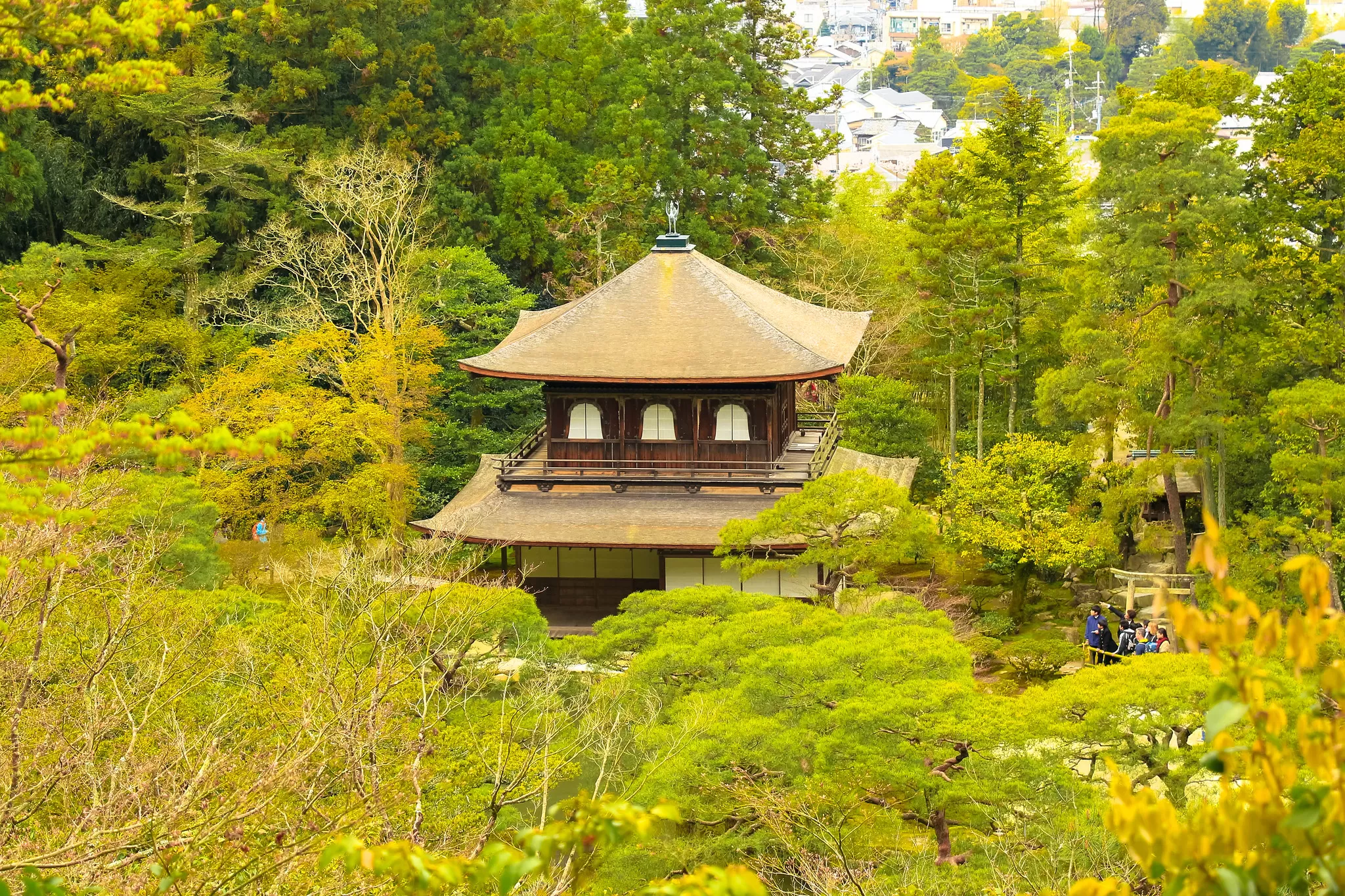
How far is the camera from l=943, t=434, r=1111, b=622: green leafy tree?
23172mm

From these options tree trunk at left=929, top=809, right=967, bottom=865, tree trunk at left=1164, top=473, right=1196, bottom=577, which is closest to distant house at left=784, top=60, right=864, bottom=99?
tree trunk at left=1164, top=473, right=1196, bottom=577

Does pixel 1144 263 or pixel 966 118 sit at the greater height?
pixel 966 118

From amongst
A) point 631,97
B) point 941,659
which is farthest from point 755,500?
point 631,97

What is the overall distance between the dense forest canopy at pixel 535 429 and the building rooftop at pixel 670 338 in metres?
3.24

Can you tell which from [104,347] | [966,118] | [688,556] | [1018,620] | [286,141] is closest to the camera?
[688,556]

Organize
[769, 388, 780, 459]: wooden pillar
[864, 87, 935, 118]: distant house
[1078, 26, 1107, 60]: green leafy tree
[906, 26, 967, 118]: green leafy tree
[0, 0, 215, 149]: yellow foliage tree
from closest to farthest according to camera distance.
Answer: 1. [0, 0, 215, 149]: yellow foliage tree
2. [769, 388, 780, 459]: wooden pillar
3. [864, 87, 935, 118]: distant house
4. [906, 26, 967, 118]: green leafy tree
5. [1078, 26, 1107, 60]: green leafy tree

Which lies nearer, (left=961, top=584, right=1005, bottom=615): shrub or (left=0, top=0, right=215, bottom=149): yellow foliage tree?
(left=0, top=0, right=215, bottom=149): yellow foliage tree

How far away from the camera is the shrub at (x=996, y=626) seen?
23.6m

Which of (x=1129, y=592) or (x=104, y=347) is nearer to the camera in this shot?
(x=1129, y=592)

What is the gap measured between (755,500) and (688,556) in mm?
1452

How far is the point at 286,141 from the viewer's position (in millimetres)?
35531

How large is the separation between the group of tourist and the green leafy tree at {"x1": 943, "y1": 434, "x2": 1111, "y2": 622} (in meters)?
2.24

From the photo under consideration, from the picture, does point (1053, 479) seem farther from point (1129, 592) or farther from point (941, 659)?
point (941, 659)

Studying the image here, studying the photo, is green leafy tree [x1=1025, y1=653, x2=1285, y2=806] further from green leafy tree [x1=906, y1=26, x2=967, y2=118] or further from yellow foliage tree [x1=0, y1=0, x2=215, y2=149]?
green leafy tree [x1=906, y1=26, x2=967, y2=118]
